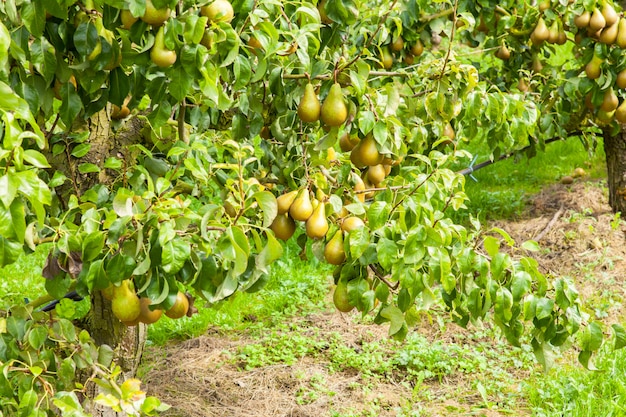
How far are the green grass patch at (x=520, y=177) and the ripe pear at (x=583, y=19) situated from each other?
1.78 m

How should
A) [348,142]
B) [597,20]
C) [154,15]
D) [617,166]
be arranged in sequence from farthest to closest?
[617,166]
[597,20]
[348,142]
[154,15]

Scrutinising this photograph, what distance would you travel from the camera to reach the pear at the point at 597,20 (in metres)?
3.80

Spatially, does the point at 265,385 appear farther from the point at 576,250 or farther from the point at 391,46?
the point at 576,250

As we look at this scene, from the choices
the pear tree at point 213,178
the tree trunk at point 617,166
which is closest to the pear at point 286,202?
the pear tree at point 213,178

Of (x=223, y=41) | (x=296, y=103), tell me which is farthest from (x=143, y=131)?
(x=223, y=41)

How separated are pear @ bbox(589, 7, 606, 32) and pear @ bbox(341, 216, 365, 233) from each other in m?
2.29

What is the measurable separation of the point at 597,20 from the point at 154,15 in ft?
9.25

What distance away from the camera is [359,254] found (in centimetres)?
197

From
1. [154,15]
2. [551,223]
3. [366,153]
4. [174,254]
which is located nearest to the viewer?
[154,15]

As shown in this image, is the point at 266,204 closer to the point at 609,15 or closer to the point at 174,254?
the point at 174,254

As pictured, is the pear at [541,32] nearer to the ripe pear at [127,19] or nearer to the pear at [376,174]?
the pear at [376,174]

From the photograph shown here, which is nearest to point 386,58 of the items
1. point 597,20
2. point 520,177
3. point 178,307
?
point 597,20

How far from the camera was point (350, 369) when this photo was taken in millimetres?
3838

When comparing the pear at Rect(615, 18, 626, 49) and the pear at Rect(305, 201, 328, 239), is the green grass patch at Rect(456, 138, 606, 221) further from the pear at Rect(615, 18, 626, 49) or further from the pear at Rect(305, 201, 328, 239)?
the pear at Rect(305, 201, 328, 239)
